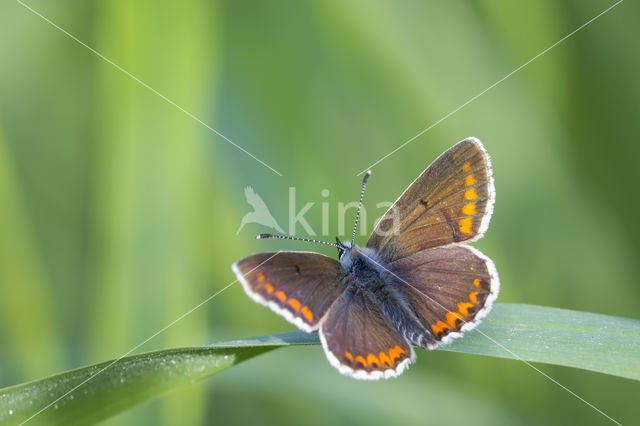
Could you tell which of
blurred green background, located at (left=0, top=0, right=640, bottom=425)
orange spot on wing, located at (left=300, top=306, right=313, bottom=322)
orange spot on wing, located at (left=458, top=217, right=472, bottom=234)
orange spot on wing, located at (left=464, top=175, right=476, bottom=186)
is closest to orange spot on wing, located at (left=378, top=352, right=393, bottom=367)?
orange spot on wing, located at (left=300, top=306, right=313, bottom=322)

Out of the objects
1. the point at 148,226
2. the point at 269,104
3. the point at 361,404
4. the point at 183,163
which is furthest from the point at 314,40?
the point at 361,404

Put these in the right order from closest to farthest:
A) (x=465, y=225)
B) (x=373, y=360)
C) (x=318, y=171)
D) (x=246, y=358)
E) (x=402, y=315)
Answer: (x=246, y=358)
(x=373, y=360)
(x=402, y=315)
(x=465, y=225)
(x=318, y=171)

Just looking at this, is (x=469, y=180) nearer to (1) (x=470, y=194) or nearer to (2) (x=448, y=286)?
(1) (x=470, y=194)

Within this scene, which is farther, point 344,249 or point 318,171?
point 318,171

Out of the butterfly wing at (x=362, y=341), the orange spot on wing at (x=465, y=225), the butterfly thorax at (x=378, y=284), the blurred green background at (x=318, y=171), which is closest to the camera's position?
the butterfly wing at (x=362, y=341)

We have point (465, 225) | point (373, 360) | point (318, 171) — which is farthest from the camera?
point (318, 171)

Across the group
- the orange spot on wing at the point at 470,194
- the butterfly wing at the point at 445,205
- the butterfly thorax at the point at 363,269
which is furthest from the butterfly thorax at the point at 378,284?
the orange spot on wing at the point at 470,194

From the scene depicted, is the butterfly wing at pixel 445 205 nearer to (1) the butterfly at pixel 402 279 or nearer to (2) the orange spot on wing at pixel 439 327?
(1) the butterfly at pixel 402 279

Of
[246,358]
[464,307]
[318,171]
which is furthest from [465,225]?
[318,171]
